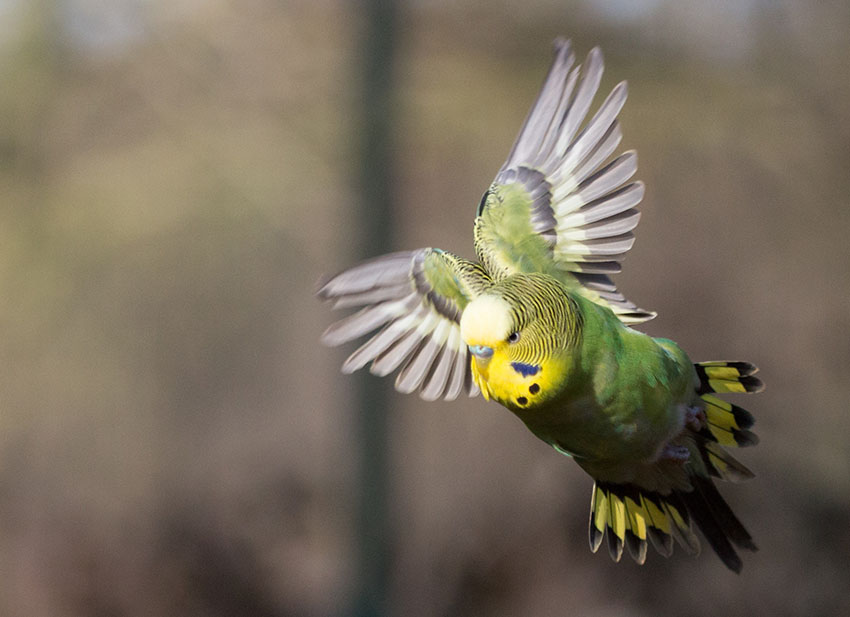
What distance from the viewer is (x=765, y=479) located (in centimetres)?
576

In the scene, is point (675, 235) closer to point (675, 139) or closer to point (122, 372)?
point (675, 139)

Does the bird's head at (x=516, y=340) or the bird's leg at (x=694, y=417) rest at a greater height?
the bird's head at (x=516, y=340)

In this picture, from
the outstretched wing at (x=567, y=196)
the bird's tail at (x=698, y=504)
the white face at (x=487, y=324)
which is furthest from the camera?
the bird's tail at (x=698, y=504)

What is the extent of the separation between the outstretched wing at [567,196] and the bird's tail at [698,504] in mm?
355

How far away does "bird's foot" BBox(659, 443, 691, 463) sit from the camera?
2295 millimetres

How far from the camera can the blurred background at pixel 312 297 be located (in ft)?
17.7

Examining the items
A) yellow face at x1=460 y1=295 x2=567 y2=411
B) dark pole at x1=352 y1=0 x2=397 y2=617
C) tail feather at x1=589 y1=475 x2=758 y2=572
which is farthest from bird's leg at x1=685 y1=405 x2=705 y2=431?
dark pole at x1=352 y1=0 x2=397 y2=617

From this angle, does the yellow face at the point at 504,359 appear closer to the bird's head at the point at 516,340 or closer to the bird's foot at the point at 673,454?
the bird's head at the point at 516,340

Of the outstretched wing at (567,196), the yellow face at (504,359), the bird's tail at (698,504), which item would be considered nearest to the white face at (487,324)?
the yellow face at (504,359)

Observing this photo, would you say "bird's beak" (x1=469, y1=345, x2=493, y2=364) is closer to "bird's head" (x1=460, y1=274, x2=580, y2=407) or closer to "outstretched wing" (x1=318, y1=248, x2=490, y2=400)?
"bird's head" (x1=460, y1=274, x2=580, y2=407)

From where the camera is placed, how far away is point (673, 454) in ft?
7.53

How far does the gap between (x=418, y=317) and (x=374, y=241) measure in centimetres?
203

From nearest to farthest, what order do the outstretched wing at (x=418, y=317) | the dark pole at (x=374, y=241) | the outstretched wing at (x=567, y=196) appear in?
1. the outstretched wing at (x=567, y=196)
2. the outstretched wing at (x=418, y=317)
3. the dark pole at (x=374, y=241)

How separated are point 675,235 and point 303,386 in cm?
256
